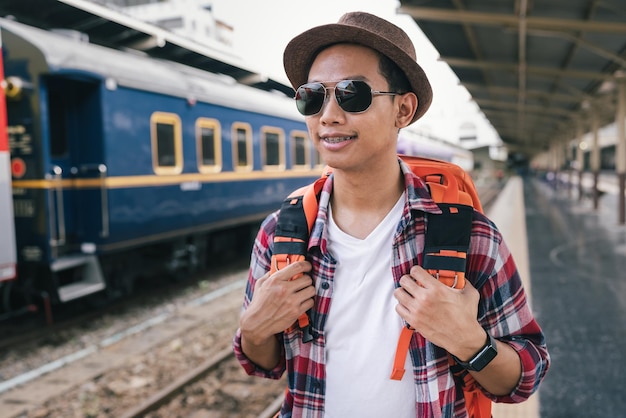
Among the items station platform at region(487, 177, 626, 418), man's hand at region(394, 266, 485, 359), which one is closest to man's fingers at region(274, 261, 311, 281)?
man's hand at region(394, 266, 485, 359)

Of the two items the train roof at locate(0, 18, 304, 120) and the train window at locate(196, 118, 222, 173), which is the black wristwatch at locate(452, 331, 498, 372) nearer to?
the train roof at locate(0, 18, 304, 120)

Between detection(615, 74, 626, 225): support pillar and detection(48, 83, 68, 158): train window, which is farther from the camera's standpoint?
detection(615, 74, 626, 225): support pillar

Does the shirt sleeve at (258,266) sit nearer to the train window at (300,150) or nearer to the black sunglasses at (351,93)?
the black sunglasses at (351,93)

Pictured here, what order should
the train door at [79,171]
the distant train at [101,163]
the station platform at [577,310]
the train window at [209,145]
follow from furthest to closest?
1. the train window at [209,145]
2. the train door at [79,171]
3. the distant train at [101,163]
4. the station platform at [577,310]

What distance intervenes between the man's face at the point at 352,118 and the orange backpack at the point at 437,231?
0.18 m

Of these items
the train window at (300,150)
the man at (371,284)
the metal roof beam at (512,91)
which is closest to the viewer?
the man at (371,284)

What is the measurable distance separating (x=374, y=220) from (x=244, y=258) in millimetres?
10144

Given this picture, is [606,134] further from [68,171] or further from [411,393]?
[411,393]

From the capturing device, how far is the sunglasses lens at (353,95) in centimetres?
144

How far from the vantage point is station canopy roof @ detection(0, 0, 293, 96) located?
7633 mm

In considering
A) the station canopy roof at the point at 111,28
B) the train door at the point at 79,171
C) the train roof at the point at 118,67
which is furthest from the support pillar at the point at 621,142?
the train door at the point at 79,171

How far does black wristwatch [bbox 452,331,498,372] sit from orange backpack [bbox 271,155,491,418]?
95mm

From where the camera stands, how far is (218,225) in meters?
9.21

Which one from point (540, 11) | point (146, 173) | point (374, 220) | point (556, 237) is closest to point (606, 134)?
point (556, 237)
